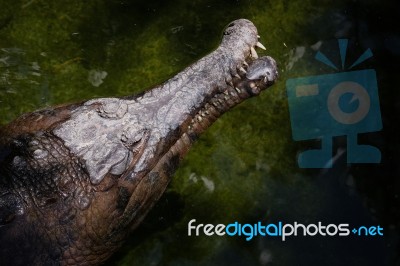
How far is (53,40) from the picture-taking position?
159 inches

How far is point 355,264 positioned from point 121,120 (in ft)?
6.20

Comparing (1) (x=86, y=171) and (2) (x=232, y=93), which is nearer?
(1) (x=86, y=171)

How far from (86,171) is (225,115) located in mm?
1429

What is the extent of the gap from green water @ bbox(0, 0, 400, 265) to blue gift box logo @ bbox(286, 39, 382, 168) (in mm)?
64

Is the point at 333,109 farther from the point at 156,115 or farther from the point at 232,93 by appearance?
the point at 156,115

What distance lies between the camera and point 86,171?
2711 millimetres

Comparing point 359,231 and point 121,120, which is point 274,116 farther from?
point 121,120

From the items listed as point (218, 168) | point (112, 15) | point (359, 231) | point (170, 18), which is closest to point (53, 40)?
point (112, 15)

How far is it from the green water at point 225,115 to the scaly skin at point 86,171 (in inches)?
35.3

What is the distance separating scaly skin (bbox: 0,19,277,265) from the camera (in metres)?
2.68

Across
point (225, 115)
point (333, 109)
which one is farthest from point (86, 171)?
point (333, 109)

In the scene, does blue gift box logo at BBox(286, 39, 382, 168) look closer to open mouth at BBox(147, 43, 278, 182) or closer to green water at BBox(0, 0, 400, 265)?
green water at BBox(0, 0, 400, 265)

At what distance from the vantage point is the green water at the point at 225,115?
386 centimetres

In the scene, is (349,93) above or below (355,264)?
above
